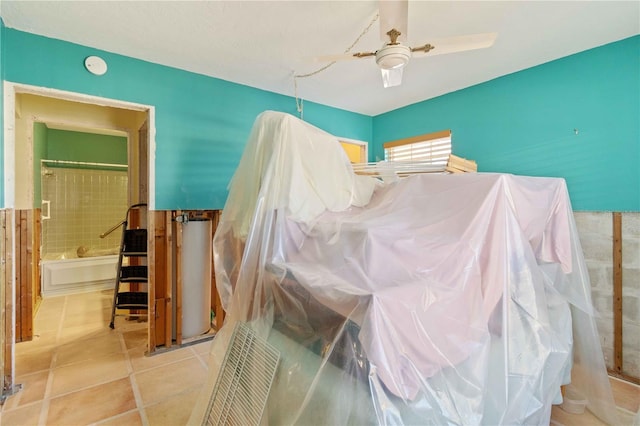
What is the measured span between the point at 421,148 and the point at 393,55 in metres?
2.14

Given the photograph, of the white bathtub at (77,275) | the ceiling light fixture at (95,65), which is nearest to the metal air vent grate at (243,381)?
the ceiling light fixture at (95,65)

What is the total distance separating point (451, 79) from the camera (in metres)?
2.94

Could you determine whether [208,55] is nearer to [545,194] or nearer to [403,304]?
[403,304]

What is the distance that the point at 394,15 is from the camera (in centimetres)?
160

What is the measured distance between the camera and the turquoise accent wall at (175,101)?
7.25 ft

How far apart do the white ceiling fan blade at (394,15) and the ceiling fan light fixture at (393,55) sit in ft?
0.31

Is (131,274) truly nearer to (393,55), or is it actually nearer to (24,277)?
(24,277)

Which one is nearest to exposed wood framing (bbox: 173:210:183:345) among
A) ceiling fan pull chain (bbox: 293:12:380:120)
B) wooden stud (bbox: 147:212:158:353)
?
wooden stud (bbox: 147:212:158:353)

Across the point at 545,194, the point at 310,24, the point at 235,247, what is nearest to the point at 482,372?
the point at 545,194

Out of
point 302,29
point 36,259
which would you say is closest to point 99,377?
point 36,259

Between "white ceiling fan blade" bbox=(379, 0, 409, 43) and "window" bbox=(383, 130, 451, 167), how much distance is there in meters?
1.73

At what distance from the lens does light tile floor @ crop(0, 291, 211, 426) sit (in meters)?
1.87

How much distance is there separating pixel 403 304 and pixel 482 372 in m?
0.58

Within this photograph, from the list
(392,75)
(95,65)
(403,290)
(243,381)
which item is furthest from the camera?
(95,65)
